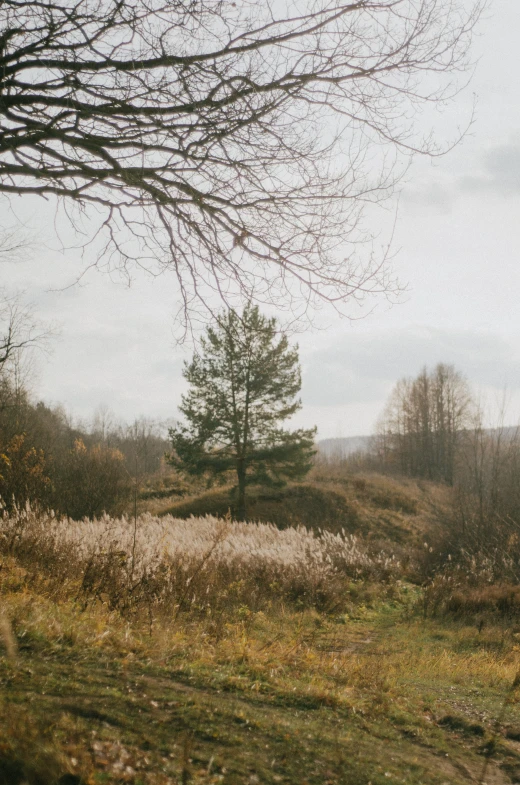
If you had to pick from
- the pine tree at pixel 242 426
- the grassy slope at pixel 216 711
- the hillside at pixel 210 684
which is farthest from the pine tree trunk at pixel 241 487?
the grassy slope at pixel 216 711

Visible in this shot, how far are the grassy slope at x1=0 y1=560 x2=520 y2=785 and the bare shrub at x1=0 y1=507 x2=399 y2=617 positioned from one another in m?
0.66

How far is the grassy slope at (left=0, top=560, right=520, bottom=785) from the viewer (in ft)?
8.31

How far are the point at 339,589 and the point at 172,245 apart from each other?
23.0ft

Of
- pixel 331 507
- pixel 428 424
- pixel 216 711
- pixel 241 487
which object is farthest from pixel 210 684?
pixel 428 424

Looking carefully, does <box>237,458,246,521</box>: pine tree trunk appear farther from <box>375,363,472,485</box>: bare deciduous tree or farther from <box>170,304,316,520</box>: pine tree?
<box>375,363,472,485</box>: bare deciduous tree

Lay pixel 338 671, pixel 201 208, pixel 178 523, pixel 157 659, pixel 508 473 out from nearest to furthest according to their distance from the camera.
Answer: pixel 157 659 < pixel 338 671 < pixel 201 208 < pixel 178 523 < pixel 508 473

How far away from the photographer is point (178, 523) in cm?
1321

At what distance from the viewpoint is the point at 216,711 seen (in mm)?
3186

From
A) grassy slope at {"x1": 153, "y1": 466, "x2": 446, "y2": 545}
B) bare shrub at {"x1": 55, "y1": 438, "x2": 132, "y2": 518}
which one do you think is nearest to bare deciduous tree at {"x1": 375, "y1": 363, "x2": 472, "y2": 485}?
grassy slope at {"x1": 153, "y1": 466, "x2": 446, "y2": 545}

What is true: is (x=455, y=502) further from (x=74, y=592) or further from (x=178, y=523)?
(x=74, y=592)

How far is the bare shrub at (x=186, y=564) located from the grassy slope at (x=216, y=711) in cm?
66

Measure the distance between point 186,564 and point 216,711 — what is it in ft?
15.9

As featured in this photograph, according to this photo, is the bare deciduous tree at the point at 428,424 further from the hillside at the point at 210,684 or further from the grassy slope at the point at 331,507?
the hillside at the point at 210,684

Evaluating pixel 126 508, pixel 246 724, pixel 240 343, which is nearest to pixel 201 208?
pixel 240 343
